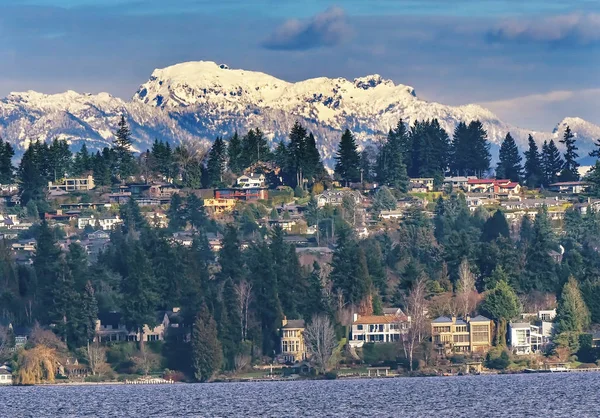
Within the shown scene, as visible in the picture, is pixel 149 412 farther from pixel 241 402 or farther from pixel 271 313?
pixel 271 313

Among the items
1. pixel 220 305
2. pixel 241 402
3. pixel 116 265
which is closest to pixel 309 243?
pixel 116 265

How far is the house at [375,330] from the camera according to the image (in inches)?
5876

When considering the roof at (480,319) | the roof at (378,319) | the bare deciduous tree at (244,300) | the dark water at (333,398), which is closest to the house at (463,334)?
the roof at (480,319)

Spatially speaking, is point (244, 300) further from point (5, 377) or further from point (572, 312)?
point (572, 312)

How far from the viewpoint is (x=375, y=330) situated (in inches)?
5906

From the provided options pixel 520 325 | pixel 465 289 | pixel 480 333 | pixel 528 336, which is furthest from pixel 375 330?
pixel 528 336

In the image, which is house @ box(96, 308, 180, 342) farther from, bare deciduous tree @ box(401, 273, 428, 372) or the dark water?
bare deciduous tree @ box(401, 273, 428, 372)

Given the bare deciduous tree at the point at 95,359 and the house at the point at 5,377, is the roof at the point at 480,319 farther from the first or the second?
the house at the point at 5,377

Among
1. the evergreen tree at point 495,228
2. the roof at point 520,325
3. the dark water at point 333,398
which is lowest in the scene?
the dark water at point 333,398

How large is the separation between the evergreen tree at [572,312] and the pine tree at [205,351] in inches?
1279

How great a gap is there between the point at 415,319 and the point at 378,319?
616cm

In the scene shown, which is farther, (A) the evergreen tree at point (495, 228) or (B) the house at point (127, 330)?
(A) the evergreen tree at point (495, 228)

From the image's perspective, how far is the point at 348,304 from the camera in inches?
6142

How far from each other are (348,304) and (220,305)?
15246 millimetres
